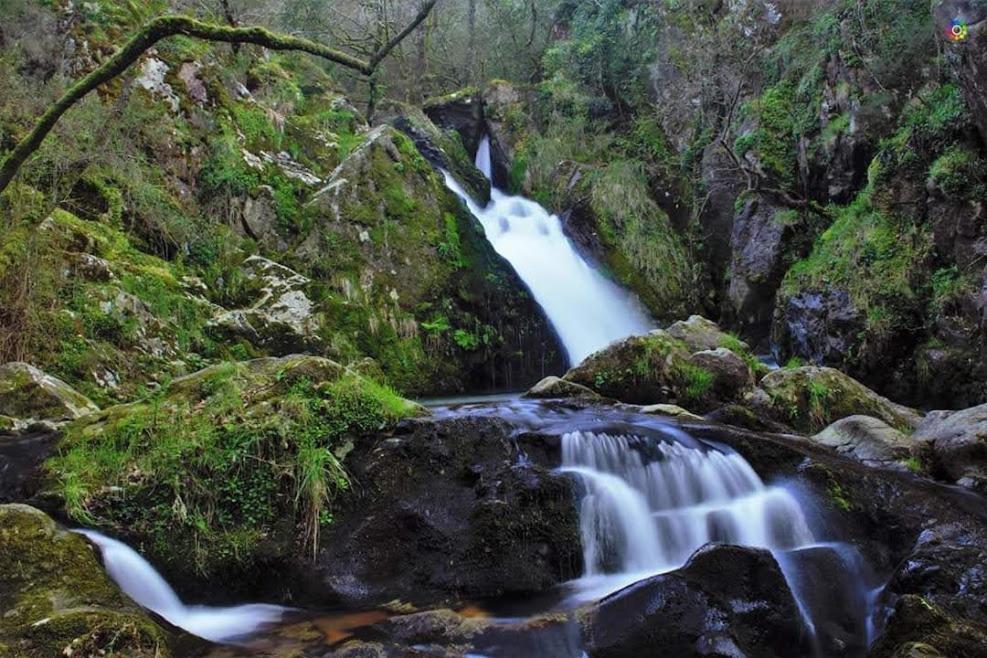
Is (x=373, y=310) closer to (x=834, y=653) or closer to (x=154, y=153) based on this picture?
(x=154, y=153)

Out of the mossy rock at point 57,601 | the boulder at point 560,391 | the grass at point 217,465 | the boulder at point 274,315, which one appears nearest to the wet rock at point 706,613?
the grass at point 217,465

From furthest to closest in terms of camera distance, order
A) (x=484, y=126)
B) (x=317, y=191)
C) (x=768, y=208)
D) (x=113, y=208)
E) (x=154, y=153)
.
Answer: (x=484, y=126) → (x=768, y=208) → (x=317, y=191) → (x=154, y=153) → (x=113, y=208)

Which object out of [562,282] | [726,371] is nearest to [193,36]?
[726,371]

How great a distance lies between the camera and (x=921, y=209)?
32.9 feet

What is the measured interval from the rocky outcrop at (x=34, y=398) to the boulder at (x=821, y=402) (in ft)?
26.8

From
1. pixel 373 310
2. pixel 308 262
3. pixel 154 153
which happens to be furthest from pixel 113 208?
pixel 373 310

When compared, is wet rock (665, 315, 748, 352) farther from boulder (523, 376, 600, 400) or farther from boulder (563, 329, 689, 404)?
boulder (523, 376, 600, 400)

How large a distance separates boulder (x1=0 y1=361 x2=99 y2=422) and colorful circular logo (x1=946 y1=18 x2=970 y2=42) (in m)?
11.7

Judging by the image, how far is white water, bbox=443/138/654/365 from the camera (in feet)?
42.4

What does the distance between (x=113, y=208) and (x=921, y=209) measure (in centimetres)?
1224

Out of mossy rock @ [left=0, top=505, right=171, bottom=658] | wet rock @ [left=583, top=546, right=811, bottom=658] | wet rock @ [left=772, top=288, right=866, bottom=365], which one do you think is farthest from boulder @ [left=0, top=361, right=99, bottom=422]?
wet rock @ [left=772, top=288, right=866, bottom=365]

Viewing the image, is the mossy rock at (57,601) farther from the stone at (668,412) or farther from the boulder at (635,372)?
the boulder at (635,372)

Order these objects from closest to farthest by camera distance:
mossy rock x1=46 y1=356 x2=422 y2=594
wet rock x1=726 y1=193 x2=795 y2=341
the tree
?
the tree, mossy rock x1=46 y1=356 x2=422 y2=594, wet rock x1=726 y1=193 x2=795 y2=341

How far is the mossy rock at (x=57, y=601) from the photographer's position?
9.89ft
